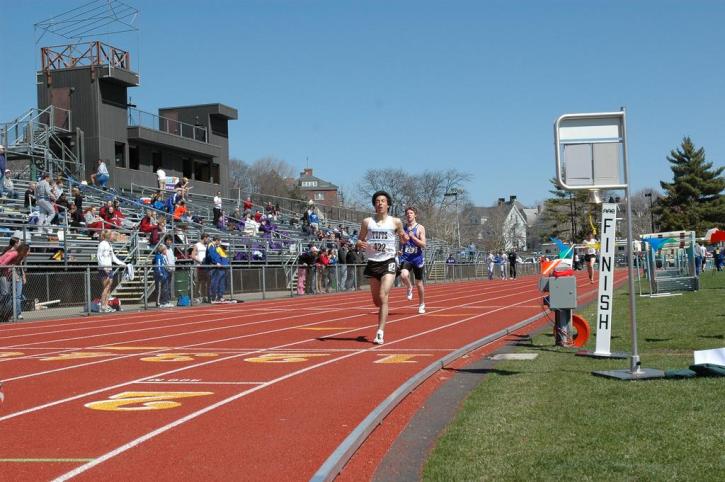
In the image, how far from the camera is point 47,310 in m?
20.8

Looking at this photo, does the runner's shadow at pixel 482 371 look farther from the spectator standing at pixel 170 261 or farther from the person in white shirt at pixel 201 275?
the person in white shirt at pixel 201 275

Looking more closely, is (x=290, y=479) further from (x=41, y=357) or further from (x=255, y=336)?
(x=255, y=336)

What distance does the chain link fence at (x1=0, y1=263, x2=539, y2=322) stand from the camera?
66.6 ft

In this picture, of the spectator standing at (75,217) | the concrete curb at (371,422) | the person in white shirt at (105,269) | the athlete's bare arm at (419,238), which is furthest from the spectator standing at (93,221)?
the concrete curb at (371,422)

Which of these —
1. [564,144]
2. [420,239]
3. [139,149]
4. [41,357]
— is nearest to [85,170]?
[139,149]

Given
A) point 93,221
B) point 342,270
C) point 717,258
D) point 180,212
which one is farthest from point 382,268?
point 717,258

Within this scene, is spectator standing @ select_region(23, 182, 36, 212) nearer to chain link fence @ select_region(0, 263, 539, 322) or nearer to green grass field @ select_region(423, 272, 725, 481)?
chain link fence @ select_region(0, 263, 539, 322)

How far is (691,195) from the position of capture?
9975 cm

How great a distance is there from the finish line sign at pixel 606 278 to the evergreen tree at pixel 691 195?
93.0 meters

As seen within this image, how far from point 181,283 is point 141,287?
141 cm

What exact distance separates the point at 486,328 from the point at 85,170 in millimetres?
32052

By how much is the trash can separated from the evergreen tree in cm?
8233

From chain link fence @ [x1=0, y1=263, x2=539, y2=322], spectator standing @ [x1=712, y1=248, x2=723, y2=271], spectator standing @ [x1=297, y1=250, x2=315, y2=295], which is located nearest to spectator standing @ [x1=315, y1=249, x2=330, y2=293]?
chain link fence @ [x1=0, y1=263, x2=539, y2=322]

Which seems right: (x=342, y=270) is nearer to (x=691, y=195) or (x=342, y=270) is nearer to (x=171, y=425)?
(x=171, y=425)
